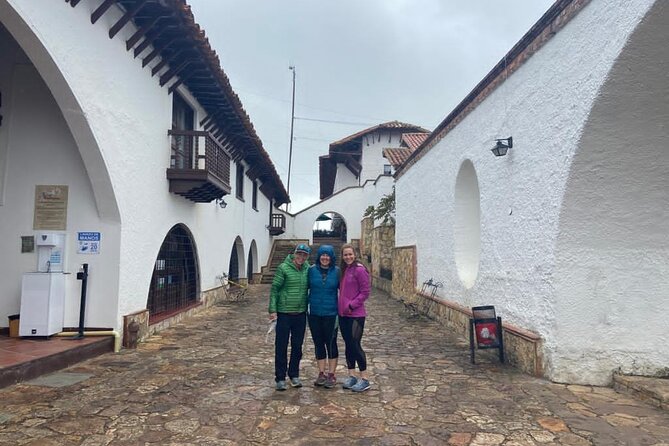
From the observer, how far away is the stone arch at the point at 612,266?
14.1ft

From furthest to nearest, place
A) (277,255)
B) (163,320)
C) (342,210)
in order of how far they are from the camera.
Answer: (342,210) → (277,255) → (163,320)

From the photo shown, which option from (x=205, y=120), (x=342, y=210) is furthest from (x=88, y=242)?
(x=342, y=210)

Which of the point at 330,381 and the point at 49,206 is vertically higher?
the point at 49,206

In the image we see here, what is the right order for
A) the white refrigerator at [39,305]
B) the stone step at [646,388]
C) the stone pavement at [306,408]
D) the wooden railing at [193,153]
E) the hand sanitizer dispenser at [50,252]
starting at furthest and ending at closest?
the wooden railing at [193,153] → the hand sanitizer dispenser at [50,252] → the white refrigerator at [39,305] → the stone step at [646,388] → the stone pavement at [306,408]

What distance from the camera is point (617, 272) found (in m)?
4.50

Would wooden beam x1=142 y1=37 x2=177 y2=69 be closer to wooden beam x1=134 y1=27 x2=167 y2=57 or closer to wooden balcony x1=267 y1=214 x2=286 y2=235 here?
wooden beam x1=134 y1=27 x2=167 y2=57

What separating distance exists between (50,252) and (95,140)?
5.21ft

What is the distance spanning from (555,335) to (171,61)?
6628 millimetres

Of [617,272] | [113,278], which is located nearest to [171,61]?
[113,278]

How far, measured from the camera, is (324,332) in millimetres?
4387

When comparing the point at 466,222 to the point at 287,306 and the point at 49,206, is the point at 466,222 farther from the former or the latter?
the point at 49,206

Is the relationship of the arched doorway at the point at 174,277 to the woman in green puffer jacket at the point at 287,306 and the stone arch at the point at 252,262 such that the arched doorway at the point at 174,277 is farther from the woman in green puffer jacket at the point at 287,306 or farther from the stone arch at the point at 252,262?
the stone arch at the point at 252,262

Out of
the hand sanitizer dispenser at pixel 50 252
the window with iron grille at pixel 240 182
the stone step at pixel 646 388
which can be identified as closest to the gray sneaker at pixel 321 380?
the stone step at pixel 646 388

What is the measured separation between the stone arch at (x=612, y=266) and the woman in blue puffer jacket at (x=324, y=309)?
2.27 metres
